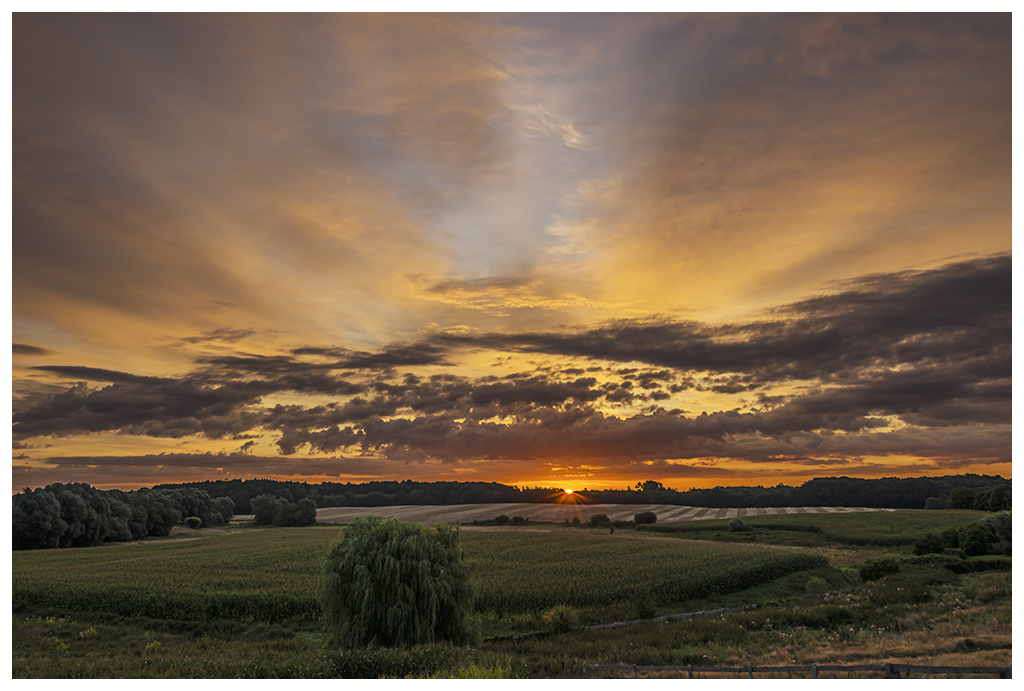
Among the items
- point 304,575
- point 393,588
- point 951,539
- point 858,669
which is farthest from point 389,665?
point 951,539

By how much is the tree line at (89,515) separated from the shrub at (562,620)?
85562 millimetres

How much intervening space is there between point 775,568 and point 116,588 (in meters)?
72.2

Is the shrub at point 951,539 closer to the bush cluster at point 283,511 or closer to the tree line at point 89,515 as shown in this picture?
the bush cluster at point 283,511

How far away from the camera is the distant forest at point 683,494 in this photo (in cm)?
13988

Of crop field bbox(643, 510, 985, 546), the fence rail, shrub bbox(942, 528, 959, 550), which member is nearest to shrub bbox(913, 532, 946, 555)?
shrub bbox(942, 528, 959, 550)

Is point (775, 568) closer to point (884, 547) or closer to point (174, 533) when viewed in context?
point (884, 547)

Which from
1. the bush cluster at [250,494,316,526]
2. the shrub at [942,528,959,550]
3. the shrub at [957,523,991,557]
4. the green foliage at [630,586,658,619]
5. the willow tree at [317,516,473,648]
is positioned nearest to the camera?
the willow tree at [317,516,473,648]

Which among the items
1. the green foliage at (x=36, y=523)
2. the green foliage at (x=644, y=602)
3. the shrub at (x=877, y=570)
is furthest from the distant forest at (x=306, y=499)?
the green foliage at (x=644, y=602)

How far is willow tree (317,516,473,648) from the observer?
34.0 m

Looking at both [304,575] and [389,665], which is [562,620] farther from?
[304,575]

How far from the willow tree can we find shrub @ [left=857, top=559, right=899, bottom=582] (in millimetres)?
50305

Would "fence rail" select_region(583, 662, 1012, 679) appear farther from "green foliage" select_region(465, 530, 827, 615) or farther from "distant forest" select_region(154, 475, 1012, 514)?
"distant forest" select_region(154, 475, 1012, 514)

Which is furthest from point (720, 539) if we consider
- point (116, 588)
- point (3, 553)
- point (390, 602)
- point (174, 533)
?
point (174, 533)

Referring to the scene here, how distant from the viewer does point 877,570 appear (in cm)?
6103
